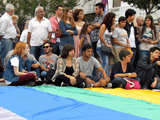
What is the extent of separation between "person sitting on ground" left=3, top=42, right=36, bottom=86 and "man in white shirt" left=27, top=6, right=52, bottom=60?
1310mm

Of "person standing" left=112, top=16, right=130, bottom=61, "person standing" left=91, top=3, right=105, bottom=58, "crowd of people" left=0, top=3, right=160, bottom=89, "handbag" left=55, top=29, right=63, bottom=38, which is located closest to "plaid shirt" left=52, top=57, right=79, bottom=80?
"crowd of people" left=0, top=3, right=160, bottom=89

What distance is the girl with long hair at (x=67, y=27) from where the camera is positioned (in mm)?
6336

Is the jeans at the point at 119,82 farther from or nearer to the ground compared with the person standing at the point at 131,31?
nearer to the ground

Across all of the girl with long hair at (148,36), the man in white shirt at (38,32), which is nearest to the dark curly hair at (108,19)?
the girl with long hair at (148,36)

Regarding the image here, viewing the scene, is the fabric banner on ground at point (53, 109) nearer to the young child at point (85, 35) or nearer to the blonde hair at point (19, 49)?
the blonde hair at point (19, 49)

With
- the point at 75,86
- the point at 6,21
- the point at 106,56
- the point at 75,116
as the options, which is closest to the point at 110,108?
the point at 75,116

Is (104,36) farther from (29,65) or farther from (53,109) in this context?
(53,109)

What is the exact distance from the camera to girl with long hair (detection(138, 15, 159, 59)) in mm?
6734

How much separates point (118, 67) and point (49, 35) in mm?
2065

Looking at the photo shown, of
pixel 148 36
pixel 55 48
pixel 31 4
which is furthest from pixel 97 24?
pixel 31 4

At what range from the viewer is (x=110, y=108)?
313cm

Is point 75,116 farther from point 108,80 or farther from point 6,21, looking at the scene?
point 6,21

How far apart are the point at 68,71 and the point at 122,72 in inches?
47.2

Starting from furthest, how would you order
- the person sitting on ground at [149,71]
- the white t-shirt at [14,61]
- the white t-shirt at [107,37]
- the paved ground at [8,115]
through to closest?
the white t-shirt at [107,37] → the person sitting on ground at [149,71] → the white t-shirt at [14,61] → the paved ground at [8,115]
